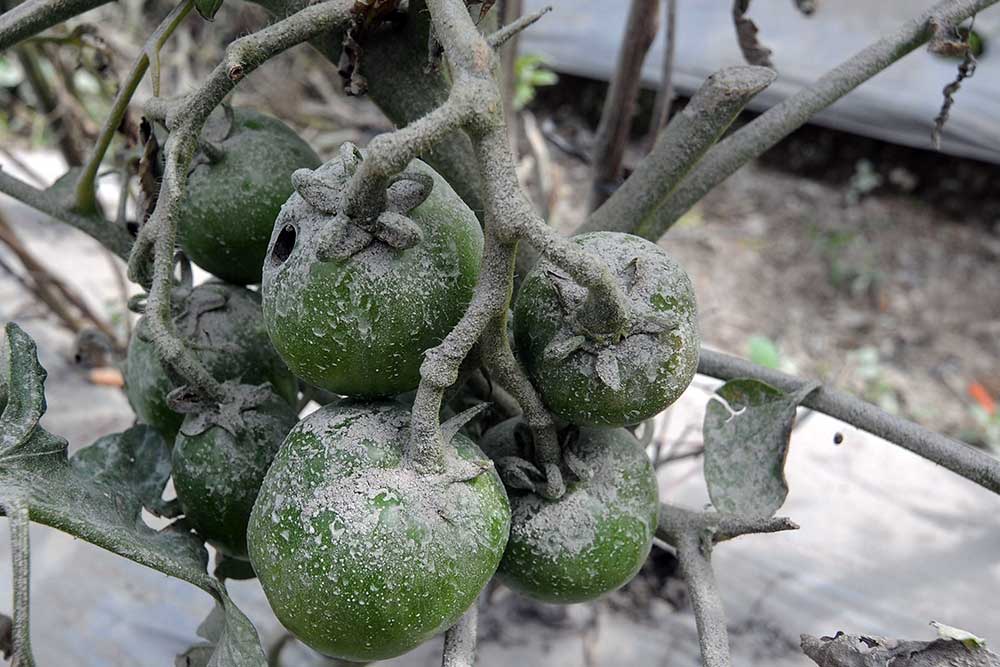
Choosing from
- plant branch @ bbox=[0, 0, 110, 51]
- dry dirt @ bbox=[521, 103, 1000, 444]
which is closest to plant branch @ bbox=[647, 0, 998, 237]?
plant branch @ bbox=[0, 0, 110, 51]

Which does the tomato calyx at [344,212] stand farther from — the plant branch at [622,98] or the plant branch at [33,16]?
the plant branch at [622,98]

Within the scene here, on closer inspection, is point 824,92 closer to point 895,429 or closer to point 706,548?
point 895,429

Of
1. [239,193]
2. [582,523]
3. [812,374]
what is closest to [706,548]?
[582,523]

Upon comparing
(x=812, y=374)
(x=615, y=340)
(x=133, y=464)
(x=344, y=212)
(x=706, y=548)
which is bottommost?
(x=812, y=374)

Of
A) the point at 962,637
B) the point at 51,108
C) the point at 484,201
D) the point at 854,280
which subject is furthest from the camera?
the point at 854,280

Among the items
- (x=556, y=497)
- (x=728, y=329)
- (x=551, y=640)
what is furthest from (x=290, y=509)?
(x=728, y=329)

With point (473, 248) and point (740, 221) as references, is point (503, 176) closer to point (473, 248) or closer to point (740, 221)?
point (473, 248)

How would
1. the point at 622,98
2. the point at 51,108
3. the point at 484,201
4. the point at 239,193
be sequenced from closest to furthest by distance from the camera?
the point at 484,201 → the point at 239,193 → the point at 622,98 → the point at 51,108
